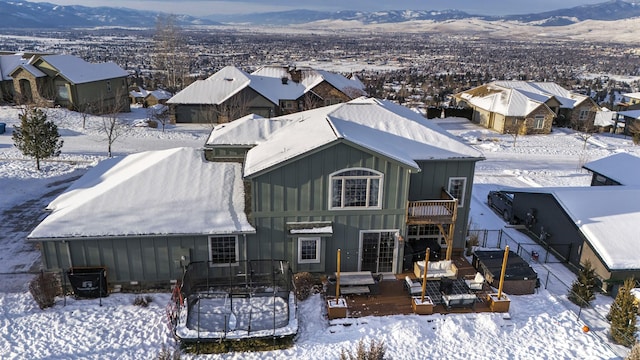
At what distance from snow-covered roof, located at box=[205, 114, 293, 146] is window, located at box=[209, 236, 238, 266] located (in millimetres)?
5224

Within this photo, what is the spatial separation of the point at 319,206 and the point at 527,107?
37.5 m

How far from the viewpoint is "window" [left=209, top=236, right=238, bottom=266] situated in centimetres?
1606

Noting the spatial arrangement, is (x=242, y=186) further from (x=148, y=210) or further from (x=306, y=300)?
(x=306, y=300)

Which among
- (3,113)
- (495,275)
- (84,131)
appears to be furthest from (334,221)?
(3,113)

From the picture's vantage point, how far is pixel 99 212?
1602 cm

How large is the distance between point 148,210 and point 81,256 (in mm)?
2553

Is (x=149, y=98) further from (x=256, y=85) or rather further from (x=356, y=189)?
(x=356, y=189)

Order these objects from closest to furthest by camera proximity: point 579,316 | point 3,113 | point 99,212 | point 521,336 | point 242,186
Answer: point 521,336 → point 579,316 → point 99,212 → point 242,186 → point 3,113

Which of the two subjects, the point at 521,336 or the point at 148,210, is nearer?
the point at 521,336

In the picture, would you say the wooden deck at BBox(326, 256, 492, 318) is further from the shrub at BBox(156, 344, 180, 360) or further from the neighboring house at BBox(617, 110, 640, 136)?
the neighboring house at BBox(617, 110, 640, 136)

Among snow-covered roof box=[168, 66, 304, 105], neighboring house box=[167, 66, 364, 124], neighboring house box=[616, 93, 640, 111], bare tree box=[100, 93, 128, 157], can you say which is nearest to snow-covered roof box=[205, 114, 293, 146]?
bare tree box=[100, 93, 128, 157]

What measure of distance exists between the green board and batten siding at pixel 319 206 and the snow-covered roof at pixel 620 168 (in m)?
13.6

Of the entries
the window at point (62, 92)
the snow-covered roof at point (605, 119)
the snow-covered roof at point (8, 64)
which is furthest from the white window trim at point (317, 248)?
the snow-covered roof at point (605, 119)

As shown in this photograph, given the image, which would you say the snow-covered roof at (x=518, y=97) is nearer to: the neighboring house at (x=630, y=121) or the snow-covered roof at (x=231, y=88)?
the neighboring house at (x=630, y=121)
